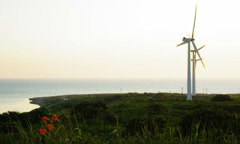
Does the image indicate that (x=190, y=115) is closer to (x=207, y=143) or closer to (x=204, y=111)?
(x=204, y=111)

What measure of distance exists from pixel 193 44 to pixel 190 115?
34.6 metres

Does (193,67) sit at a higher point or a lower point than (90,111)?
higher

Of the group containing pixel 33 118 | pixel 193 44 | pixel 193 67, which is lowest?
pixel 33 118

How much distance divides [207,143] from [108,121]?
550 inches

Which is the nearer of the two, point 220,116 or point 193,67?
point 220,116

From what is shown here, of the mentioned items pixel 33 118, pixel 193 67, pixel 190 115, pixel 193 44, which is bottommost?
pixel 33 118

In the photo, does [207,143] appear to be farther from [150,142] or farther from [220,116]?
[220,116]

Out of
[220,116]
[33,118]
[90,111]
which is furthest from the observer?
[90,111]

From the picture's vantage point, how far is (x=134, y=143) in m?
5.78

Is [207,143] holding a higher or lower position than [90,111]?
higher

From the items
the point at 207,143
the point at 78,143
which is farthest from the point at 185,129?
the point at 78,143

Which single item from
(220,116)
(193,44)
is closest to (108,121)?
(220,116)

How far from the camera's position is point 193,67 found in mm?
47938

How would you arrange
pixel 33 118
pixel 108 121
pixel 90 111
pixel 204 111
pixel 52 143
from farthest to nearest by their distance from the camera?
pixel 90 111
pixel 33 118
pixel 108 121
pixel 204 111
pixel 52 143
